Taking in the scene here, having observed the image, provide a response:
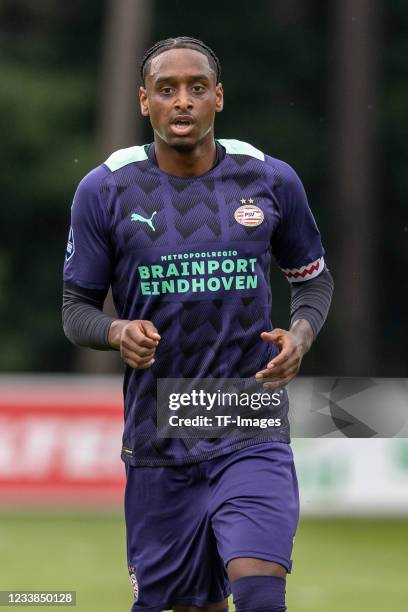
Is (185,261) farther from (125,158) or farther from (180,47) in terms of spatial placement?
(180,47)

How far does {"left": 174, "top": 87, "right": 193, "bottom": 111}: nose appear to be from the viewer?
16.9 ft

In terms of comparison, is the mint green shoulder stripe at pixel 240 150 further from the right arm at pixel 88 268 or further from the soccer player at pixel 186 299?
the right arm at pixel 88 268

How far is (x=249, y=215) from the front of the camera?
5.22m

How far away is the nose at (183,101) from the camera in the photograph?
514 cm

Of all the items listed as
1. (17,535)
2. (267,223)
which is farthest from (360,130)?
(267,223)

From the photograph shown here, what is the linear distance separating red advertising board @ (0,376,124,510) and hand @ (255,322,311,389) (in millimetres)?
6305

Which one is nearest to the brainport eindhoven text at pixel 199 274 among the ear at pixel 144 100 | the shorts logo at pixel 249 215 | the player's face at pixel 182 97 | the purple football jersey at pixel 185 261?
the purple football jersey at pixel 185 261

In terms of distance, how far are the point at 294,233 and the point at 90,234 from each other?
0.72 m

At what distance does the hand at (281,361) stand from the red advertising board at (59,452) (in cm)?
631

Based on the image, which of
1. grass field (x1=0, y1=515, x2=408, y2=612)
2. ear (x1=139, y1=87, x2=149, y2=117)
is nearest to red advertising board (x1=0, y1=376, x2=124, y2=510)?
grass field (x1=0, y1=515, x2=408, y2=612)

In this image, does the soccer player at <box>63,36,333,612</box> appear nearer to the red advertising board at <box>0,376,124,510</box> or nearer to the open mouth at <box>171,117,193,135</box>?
the open mouth at <box>171,117,193,135</box>

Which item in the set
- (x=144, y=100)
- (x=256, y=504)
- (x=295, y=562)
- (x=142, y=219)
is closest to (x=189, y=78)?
(x=144, y=100)

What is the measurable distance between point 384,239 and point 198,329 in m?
20.8

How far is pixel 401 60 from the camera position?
2600 cm
